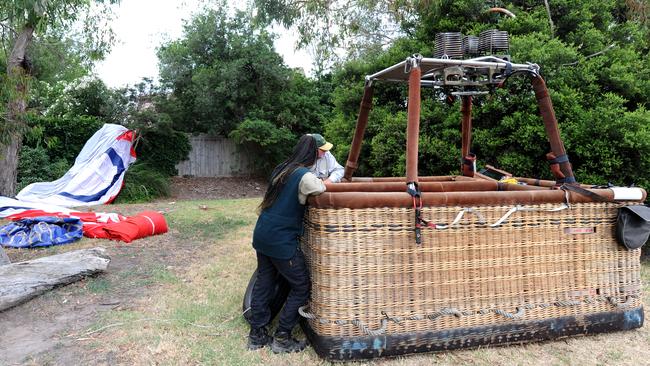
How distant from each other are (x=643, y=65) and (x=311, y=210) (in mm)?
5665

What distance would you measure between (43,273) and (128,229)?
7.11ft

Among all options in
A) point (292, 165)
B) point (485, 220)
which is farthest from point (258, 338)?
point (485, 220)

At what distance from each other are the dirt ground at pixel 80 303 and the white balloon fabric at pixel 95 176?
5632 millimetres

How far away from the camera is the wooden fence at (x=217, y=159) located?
1702 cm

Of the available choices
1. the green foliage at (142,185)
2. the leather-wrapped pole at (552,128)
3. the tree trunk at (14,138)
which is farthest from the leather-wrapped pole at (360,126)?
the green foliage at (142,185)

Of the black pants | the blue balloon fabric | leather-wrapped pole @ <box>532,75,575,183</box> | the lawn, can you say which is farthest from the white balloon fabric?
leather-wrapped pole @ <box>532,75,575,183</box>

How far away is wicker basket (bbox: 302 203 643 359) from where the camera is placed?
115 inches

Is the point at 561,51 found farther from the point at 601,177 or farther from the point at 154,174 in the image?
the point at 154,174

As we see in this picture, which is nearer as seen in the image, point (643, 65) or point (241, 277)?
point (241, 277)

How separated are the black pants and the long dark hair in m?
0.40

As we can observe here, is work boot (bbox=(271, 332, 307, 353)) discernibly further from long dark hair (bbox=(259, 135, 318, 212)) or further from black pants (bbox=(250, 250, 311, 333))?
long dark hair (bbox=(259, 135, 318, 212))

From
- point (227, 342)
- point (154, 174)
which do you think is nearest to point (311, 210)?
point (227, 342)

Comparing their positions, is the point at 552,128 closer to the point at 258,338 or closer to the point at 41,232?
the point at 258,338

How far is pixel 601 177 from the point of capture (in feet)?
17.3
